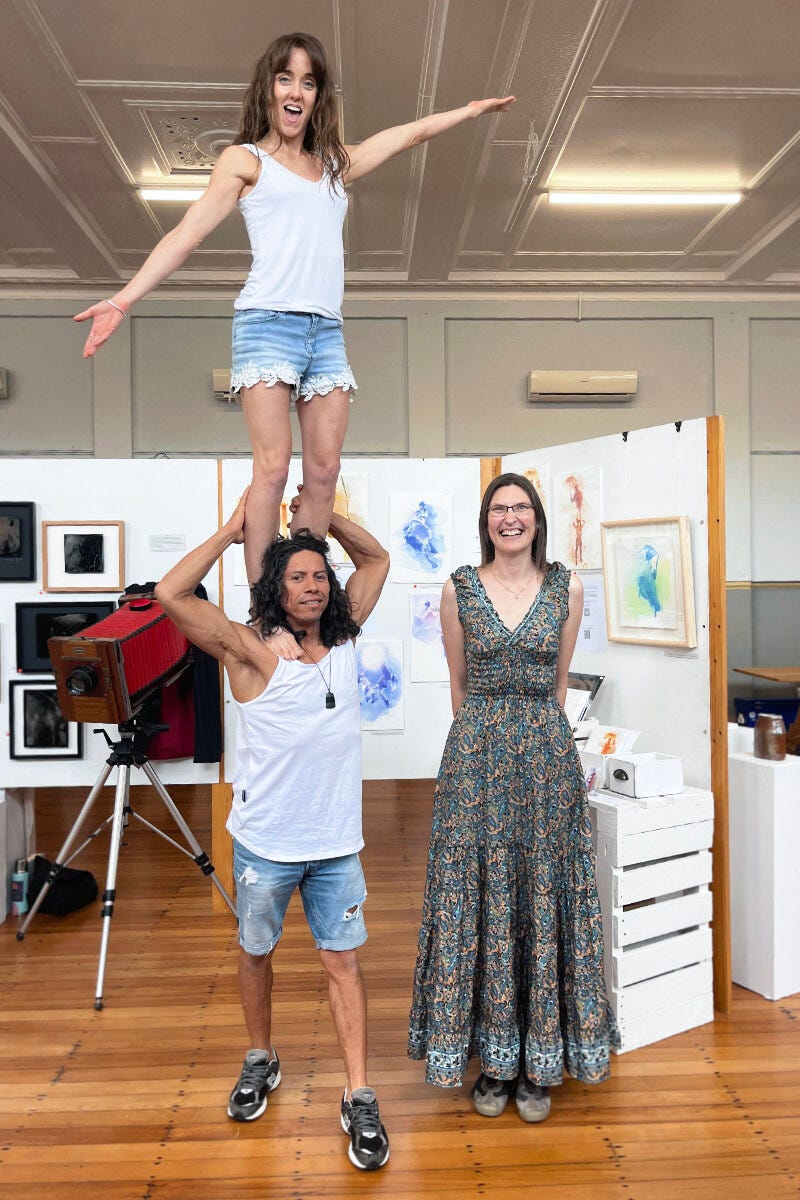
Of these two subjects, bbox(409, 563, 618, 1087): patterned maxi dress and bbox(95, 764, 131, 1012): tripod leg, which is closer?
bbox(409, 563, 618, 1087): patterned maxi dress

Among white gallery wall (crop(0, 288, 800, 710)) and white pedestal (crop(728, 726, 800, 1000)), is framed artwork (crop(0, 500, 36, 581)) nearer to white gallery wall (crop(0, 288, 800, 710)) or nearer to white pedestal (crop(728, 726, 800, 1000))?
white gallery wall (crop(0, 288, 800, 710))

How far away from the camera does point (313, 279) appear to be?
6.66ft

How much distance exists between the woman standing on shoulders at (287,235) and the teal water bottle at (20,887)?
3028 millimetres

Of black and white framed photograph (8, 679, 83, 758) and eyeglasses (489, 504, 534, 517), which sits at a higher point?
eyeglasses (489, 504, 534, 517)

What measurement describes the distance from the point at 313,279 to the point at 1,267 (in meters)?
6.17

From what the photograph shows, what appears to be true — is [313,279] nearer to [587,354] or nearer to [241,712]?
[241,712]

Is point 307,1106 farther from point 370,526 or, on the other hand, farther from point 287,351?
point 370,526

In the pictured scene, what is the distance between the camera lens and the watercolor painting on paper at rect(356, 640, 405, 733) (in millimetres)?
4477

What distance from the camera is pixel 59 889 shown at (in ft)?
14.0

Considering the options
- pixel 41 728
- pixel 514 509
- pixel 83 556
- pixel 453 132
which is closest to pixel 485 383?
pixel 453 132

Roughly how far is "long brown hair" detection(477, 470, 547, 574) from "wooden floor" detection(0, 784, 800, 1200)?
5.30 ft

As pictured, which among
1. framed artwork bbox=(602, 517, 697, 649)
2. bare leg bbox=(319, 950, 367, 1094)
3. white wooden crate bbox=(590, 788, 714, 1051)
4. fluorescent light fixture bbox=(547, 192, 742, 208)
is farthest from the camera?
fluorescent light fixture bbox=(547, 192, 742, 208)

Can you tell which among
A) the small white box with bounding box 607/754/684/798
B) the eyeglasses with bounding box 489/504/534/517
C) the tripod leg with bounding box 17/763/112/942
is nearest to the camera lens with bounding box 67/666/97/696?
the tripod leg with bounding box 17/763/112/942

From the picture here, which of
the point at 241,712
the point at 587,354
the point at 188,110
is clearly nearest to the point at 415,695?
the point at 241,712
